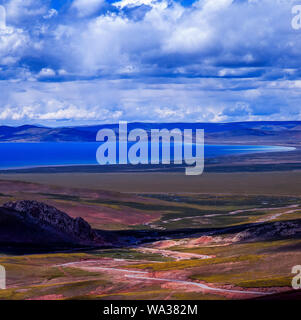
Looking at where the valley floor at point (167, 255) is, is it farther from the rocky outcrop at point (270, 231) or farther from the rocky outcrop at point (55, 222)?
the rocky outcrop at point (55, 222)

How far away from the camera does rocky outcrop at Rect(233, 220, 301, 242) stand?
99912 mm

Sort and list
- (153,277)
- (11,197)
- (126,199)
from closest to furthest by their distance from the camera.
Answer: (153,277), (11,197), (126,199)

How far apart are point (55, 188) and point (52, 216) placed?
236 ft

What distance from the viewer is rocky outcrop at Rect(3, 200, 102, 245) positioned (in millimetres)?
109812

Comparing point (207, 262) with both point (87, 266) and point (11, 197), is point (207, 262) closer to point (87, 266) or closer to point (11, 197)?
point (87, 266)

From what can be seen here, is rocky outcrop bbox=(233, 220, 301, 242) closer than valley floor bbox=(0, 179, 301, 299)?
No

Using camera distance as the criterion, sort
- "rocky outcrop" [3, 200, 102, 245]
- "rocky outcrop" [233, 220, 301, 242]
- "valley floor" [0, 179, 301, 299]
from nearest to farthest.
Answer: "valley floor" [0, 179, 301, 299], "rocky outcrop" [233, 220, 301, 242], "rocky outcrop" [3, 200, 102, 245]

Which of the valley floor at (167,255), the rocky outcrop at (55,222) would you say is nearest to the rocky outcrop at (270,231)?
the valley floor at (167,255)

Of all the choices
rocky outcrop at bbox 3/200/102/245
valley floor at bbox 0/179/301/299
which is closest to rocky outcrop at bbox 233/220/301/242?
valley floor at bbox 0/179/301/299

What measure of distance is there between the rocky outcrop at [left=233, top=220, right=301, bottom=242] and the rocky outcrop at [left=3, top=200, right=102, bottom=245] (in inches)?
1047

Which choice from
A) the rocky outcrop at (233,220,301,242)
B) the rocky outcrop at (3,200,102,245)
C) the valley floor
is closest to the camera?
the valley floor

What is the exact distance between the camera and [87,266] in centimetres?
8125

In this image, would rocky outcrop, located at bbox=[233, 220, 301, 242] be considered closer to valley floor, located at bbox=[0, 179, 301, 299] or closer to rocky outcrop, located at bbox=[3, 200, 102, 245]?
valley floor, located at bbox=[0, 179, 301, 299]
